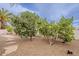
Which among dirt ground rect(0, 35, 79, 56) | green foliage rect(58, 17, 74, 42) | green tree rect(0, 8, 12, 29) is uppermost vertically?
green tree rect(0, 8, 12, 29)

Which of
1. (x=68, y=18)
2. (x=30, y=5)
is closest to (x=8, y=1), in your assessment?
(x=30, y=5)

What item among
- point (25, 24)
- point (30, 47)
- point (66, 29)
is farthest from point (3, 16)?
point (66, 29)

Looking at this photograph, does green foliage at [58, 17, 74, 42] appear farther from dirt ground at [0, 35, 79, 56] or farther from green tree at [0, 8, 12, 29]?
green tree at [0, 8, 12, 29]

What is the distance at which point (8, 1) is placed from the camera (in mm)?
1863

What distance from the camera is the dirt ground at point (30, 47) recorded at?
1.85 meters

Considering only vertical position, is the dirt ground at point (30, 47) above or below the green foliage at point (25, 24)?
below

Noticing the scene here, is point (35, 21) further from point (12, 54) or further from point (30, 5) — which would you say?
point (12, 54)

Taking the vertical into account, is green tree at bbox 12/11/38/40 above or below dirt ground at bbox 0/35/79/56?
above

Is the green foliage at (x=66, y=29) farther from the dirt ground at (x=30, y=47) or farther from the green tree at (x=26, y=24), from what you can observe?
the green tree at (x=26, y=24)

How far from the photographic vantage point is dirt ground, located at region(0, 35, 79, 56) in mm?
1847

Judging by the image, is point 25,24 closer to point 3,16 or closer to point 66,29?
point 3,16

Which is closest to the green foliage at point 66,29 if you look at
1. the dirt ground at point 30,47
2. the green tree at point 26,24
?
the dirt ground at point 30,47

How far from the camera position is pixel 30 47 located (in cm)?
186

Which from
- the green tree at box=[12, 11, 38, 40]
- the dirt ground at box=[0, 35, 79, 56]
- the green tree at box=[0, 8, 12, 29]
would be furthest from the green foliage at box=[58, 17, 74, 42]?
the green tree at box=[0, 8, 12, 29]
